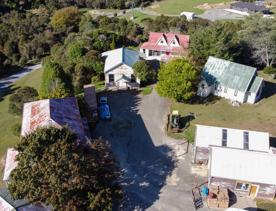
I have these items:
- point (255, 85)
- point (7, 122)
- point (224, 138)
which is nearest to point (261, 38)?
point (255, 85)

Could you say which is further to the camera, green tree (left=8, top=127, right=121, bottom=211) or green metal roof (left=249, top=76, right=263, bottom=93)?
green metal roof (left=249, top=76, right=263, bottom=93)

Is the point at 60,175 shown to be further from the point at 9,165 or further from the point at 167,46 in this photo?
the point at 167,46

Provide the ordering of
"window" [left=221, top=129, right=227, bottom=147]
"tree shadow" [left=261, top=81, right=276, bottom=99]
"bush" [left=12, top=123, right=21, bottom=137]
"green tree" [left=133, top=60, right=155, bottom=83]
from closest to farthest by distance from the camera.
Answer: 1. "window" [left=221, top=129, right=227, bottom=147]
2. "bush" [left=12, top=123, right=21, bottom=137]
3. "tree shadow" [left=261, top=81, right=276, bottom=99]
4. "green tree" [left=133, top=60, right=155, bottom=83]

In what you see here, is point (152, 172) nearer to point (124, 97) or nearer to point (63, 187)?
point (63, 187)

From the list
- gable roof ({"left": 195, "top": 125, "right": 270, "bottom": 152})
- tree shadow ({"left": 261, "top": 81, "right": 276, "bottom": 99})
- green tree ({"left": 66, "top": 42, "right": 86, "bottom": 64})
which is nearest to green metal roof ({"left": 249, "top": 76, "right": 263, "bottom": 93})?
tree shadow ({"left": 261, "top": 81, "right": 276, "bottom": 99})

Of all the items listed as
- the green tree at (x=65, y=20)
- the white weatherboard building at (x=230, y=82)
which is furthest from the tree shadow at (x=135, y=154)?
the green tree at (x=65, y=20)

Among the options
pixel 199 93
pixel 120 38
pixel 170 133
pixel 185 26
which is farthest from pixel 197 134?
pixel 185 26

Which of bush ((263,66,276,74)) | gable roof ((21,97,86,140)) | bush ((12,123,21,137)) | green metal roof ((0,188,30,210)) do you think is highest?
gable roof ((21,97,86,140))

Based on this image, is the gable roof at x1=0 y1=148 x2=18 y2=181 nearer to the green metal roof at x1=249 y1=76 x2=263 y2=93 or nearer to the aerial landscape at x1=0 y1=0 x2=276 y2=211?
the aerial landscape at x1=0 y1=0 x2=276 y2=211
